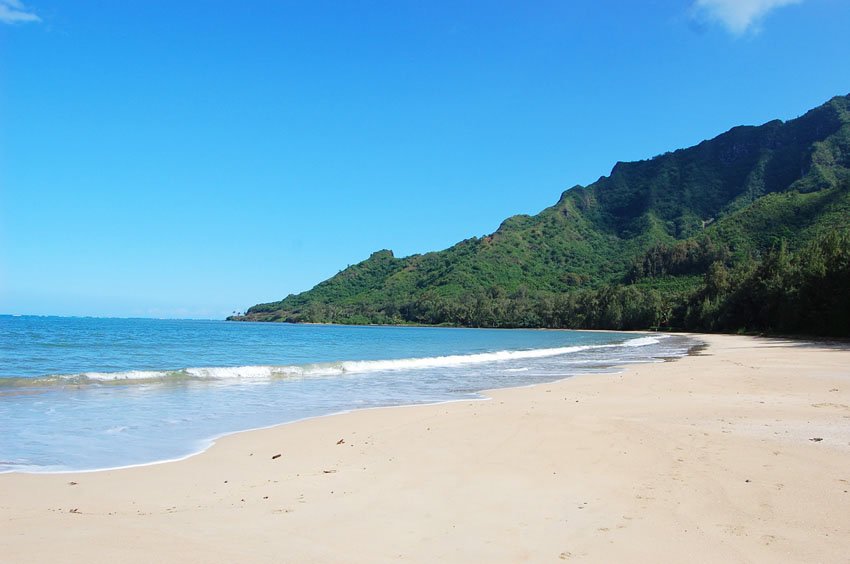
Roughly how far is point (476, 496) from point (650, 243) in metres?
169

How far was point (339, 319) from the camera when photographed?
557 feet

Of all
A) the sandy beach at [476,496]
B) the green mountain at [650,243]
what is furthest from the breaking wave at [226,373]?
the green mountain at [650,243]

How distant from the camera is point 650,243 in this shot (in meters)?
161

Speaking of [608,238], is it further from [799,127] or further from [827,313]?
[827,313]

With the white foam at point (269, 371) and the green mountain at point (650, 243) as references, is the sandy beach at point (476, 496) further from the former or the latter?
the green mountain at point (650, 243)

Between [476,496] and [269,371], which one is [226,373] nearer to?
[269,371]

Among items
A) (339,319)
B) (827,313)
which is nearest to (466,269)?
(339,319)

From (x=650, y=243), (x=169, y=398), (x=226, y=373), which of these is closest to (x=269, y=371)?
(x=226, y=373)

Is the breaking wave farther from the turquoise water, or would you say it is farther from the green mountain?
the green mountain

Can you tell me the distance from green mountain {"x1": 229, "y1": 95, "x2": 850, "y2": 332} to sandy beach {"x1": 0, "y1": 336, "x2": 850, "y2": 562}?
81.8 meters

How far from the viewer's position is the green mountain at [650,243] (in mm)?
105500

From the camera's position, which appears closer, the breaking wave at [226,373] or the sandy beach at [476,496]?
the sandy beach at [476,496]

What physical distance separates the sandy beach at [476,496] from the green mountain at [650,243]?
81.8m

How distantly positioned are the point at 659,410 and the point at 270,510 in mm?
8928
